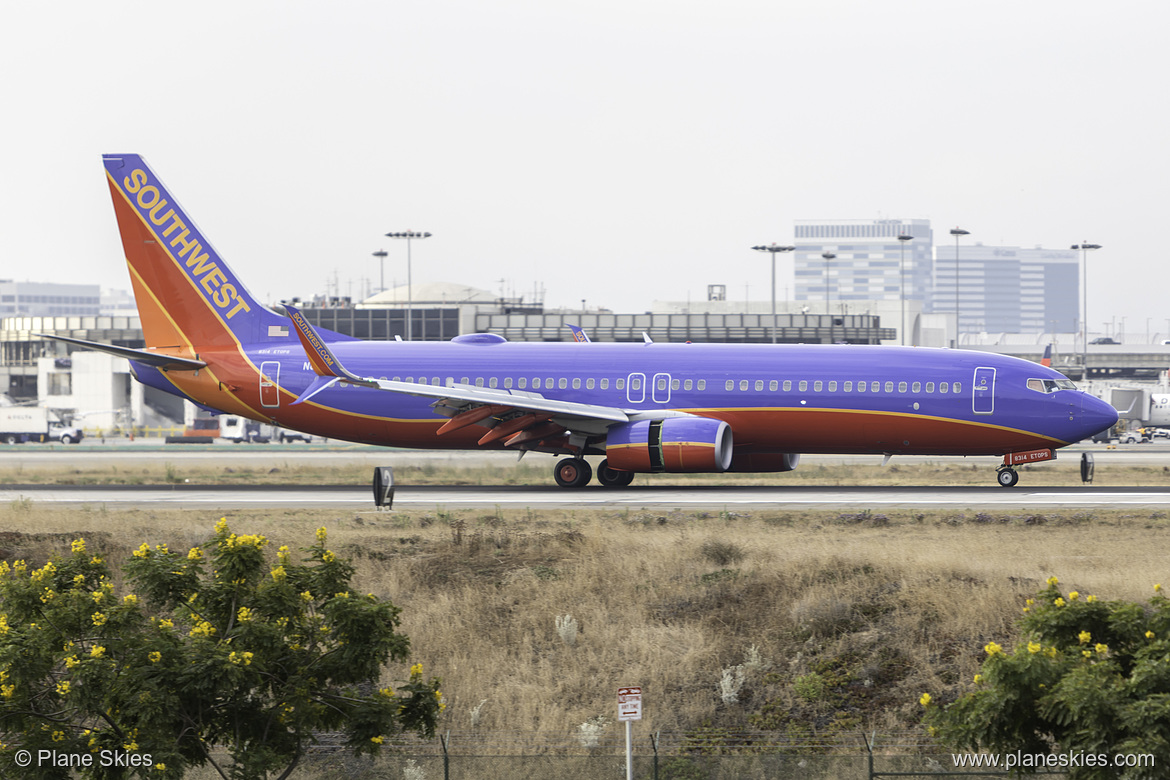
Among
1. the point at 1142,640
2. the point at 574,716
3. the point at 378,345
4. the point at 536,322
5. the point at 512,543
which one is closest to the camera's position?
the point at 1142,640

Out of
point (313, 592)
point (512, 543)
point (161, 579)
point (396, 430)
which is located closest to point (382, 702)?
point (313, 592)

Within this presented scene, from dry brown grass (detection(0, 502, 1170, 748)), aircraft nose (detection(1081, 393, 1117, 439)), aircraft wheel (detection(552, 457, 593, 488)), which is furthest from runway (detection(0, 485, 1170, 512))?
dry brown grass (detection(0, 502, 1170, 748))

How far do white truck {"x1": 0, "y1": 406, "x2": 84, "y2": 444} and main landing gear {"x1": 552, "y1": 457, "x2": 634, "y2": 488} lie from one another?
67322 millimetres

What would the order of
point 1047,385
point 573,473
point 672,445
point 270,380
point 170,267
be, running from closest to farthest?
1. point 672,445
2. point 1047,385
3. point 573,473
4. point 270,380
5. point 170,267

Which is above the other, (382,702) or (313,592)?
(313,592)

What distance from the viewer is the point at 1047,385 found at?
1330 inches

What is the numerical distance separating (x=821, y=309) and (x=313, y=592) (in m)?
108

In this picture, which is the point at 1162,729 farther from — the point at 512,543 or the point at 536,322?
the point at 536,322

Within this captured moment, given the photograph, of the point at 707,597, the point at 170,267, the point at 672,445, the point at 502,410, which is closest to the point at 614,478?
the point at 672,445

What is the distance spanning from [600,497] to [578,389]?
378 cm

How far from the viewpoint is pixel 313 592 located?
11930 millimetres

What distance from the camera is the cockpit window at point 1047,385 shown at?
33688mm

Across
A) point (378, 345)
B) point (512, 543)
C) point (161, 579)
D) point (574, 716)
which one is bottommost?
point (574, 716)

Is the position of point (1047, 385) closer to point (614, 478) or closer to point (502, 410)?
point (614, 478)
